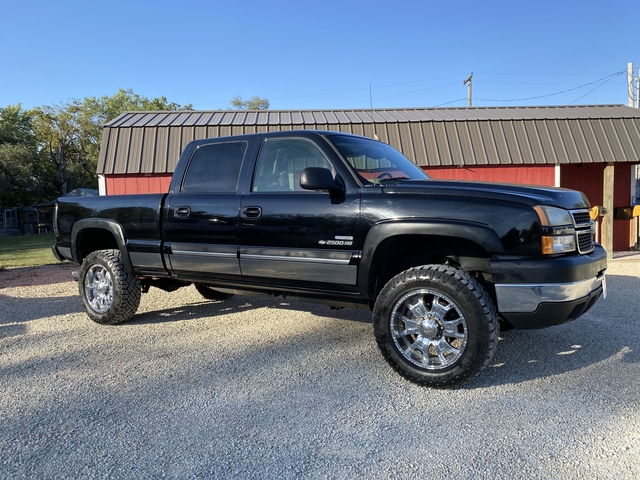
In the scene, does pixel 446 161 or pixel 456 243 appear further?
pixel 446 161

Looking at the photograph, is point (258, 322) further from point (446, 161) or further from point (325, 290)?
point (446, 161)

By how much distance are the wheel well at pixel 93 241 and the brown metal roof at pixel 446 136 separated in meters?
5.26

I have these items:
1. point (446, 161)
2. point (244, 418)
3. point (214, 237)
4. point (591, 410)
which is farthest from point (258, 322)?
point (446, 161)

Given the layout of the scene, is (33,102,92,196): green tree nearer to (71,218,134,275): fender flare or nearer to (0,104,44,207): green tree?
(0,104,44,207): green tree

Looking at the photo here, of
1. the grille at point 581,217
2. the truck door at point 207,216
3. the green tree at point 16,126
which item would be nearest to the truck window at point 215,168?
the truck door at point 207,216

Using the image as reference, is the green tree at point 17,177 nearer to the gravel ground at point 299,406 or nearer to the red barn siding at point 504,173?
the red barn siding at point 504,173

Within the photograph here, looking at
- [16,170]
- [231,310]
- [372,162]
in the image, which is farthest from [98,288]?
[16,170]

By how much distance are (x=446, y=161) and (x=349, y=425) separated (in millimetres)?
9341

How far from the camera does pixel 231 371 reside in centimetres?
368

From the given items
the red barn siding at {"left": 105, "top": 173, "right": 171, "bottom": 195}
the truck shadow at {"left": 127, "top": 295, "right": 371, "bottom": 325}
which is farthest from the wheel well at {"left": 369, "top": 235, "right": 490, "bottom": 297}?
the red barn siding at {"left": 105, "top": 173, "right": 171, "bottom": 195}

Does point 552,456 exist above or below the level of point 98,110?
below

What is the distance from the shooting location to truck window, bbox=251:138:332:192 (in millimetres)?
4012

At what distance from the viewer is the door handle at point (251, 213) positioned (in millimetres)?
→ 4027

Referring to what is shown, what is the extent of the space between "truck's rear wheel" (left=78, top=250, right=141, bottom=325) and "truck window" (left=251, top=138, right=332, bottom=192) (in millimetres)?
1959
